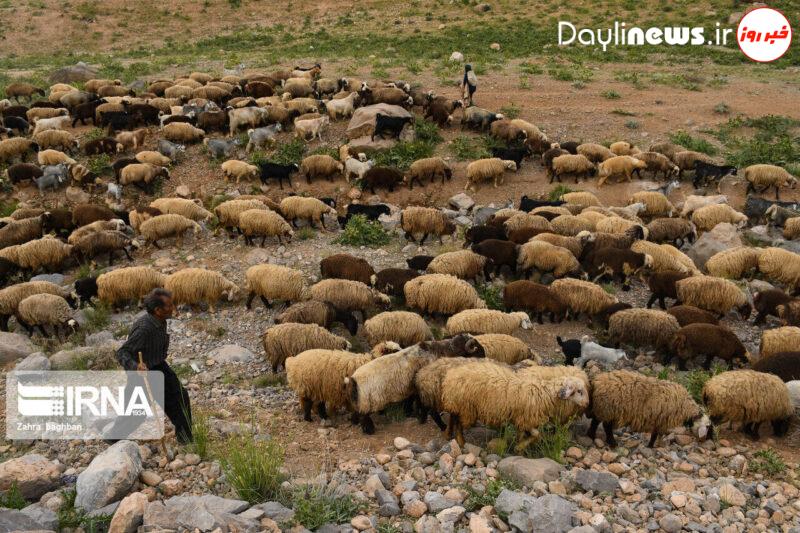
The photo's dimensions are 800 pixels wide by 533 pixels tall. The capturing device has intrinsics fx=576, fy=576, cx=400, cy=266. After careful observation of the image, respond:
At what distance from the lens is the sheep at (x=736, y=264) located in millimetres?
10766

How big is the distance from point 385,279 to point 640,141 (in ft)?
37.0

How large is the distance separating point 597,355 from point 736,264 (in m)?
4.62

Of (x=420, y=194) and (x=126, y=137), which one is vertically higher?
(x=126, y=137)

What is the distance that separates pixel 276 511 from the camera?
4551mm

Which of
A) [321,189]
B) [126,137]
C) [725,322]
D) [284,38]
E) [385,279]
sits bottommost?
[725,322]

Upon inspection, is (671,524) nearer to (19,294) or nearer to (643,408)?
(643,408)

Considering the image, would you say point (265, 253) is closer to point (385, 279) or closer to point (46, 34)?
point (385, 279)

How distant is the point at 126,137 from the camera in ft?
52.2

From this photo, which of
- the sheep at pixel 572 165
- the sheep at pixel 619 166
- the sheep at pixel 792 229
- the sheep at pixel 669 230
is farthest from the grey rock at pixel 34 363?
the sheep at pixel 792 229

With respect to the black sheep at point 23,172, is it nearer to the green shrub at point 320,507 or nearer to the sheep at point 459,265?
the sheep at point 459,265

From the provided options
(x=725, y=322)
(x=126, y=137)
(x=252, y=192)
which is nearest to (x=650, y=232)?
(x=725, y=322)

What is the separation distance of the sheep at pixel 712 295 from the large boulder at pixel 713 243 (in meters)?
2.26

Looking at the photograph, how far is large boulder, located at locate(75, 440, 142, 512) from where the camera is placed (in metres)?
4.70

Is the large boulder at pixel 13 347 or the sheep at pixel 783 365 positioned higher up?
the large boulder at pixel 13 347
